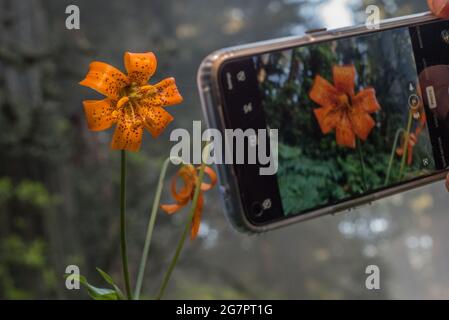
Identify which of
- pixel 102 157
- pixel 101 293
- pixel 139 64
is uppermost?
pixel 102 157

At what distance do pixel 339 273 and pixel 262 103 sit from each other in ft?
14.4

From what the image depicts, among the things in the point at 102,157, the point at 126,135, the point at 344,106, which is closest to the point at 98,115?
the point at 126,135

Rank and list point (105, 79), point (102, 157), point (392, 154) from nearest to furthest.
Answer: point (105, 79) → point (392, 154) → point (102, 157)

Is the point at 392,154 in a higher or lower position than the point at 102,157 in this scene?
lower

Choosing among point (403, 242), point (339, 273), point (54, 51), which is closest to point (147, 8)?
point (54, 51)

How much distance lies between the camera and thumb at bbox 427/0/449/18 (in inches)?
15.4

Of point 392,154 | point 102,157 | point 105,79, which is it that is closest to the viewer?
point 105,79

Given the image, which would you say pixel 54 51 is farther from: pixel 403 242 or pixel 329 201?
pixel 403 242

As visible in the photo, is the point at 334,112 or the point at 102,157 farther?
the point at 102,157

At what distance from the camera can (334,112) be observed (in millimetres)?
387

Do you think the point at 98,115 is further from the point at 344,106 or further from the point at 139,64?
the point at 344,106

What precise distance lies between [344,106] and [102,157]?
234 cm

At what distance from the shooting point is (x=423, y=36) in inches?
16.6

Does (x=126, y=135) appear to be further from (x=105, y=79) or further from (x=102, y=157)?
(x=102, y=157)
